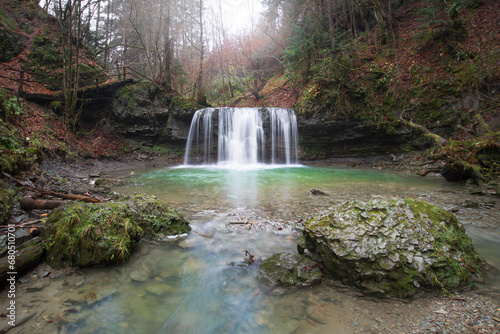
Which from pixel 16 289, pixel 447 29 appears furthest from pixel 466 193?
pixel 447 29

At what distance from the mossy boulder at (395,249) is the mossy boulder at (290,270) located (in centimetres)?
15

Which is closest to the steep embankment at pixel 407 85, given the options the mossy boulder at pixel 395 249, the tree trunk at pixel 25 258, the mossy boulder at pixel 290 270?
the mossy boulder at pixel 395 249

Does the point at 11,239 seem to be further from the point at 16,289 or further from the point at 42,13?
the point at 42,13

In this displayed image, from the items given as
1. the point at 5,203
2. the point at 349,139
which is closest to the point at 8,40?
the point at 5,203

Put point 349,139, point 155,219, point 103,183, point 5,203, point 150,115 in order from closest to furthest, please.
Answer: point 5,203 < point 155,219 < point 103,183 < point 349,139 < point 150,115

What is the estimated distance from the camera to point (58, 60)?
1254 cm

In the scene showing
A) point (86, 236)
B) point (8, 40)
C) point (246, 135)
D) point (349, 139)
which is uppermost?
point (8, 40)

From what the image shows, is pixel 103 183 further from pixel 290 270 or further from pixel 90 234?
pixel 290 270

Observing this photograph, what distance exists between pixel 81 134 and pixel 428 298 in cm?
1541

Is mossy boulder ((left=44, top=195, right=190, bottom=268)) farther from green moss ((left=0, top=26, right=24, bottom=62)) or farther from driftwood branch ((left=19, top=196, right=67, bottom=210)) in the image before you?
green moss ((left=0, top=26, right=24, bottom=62))

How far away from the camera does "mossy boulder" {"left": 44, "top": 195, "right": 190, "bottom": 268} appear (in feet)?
8.54

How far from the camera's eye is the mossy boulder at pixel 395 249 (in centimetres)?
210

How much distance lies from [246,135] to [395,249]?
12.8 meters

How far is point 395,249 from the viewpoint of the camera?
2.24 meters
